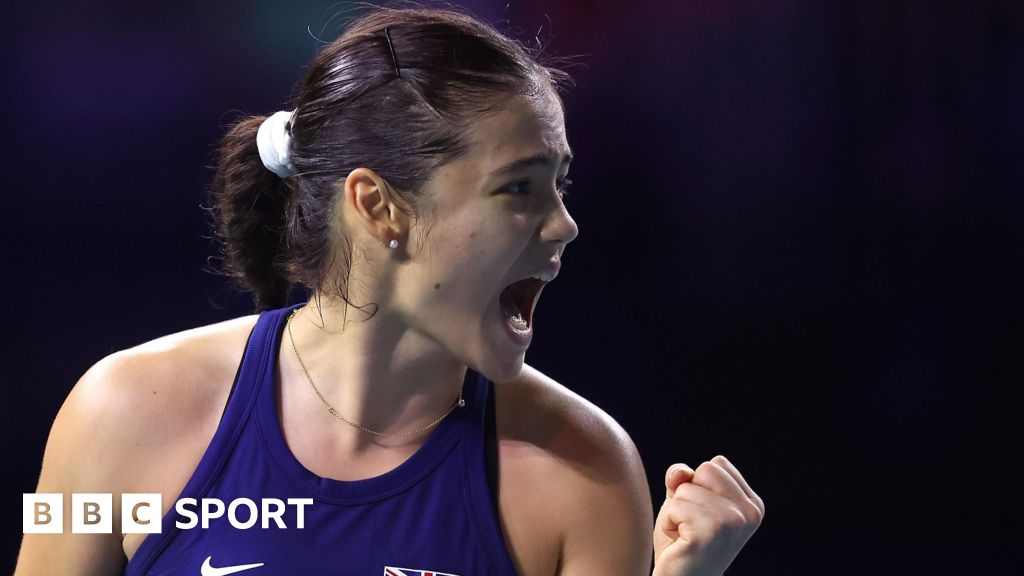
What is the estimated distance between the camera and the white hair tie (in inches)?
48.0

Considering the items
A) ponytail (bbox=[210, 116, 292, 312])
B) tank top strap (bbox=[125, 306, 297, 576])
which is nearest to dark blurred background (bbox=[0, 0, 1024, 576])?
ponytail (bbox=[210, 116, 292, 312])

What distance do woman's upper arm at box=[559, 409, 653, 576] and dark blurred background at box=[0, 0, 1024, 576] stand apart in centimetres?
94

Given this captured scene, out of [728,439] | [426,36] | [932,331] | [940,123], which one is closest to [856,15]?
[940,123]

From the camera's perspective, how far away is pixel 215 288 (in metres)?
2.13

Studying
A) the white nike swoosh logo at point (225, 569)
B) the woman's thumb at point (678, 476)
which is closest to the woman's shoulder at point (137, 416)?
the white nike swoosh logo at point (225, 569)

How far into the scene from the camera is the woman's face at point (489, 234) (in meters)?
1.11

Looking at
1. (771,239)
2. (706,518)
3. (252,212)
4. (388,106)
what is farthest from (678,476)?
(771,239)

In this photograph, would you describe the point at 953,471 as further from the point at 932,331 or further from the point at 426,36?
the point at 426,36

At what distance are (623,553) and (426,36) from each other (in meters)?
0.57

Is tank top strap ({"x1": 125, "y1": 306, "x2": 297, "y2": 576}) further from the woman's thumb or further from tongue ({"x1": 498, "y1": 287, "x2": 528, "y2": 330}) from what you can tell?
the woman's thumb

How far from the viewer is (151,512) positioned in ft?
3.96

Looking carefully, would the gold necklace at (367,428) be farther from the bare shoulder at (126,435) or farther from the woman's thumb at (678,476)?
the woman's thumb at (678,476)

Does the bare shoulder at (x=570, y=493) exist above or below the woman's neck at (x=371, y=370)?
below

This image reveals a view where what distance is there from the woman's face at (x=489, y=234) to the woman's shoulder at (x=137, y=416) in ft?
0.84
